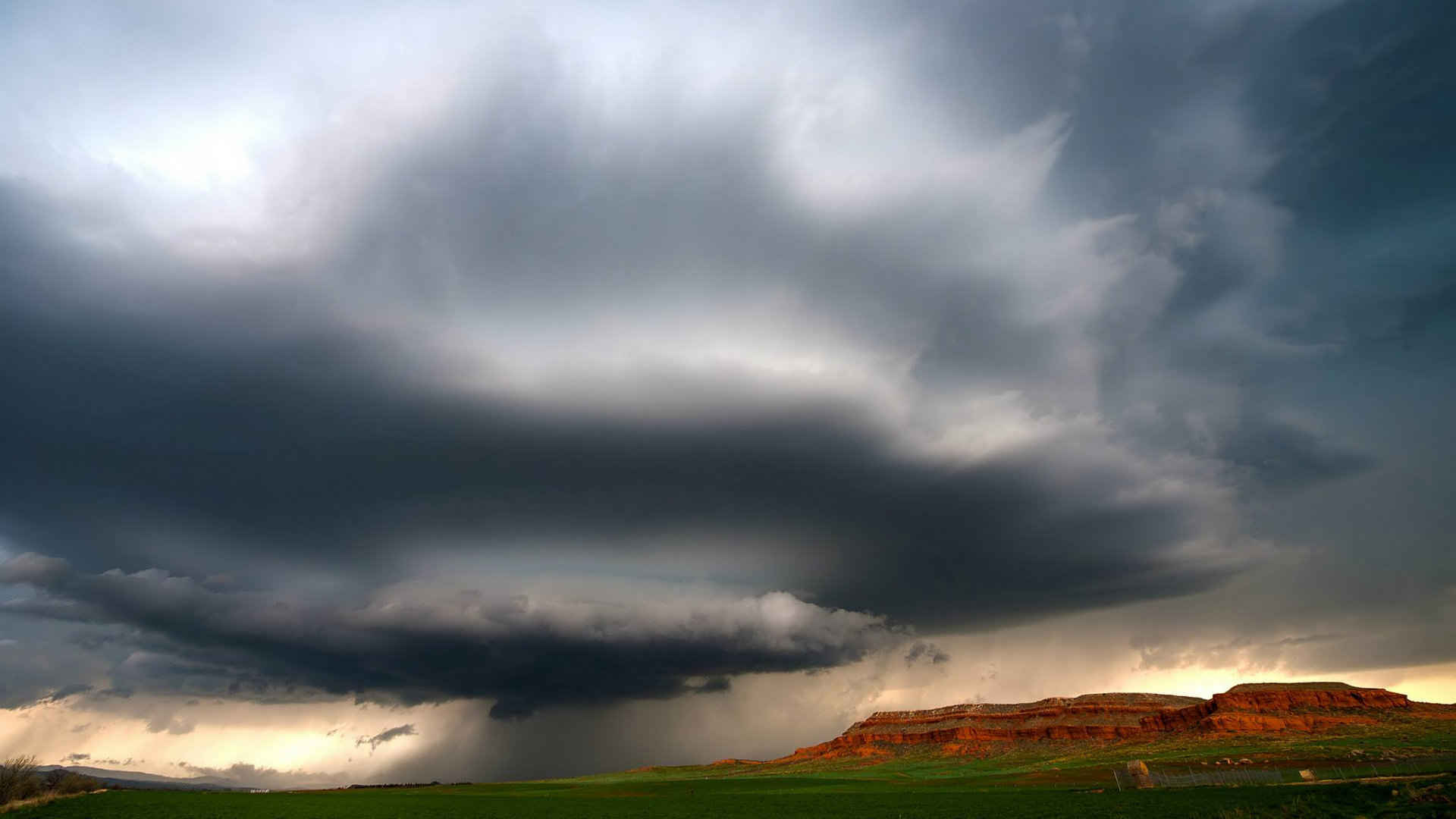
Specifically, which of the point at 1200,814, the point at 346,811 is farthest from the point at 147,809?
the point at 1200,814

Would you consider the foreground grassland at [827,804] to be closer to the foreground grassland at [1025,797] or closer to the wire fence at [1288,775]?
the foreground grassland at [1025,797]

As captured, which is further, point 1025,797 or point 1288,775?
point 1025,797

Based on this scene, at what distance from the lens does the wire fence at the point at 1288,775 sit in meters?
91.8

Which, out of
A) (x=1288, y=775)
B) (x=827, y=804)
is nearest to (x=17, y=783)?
(x=827, y=804)

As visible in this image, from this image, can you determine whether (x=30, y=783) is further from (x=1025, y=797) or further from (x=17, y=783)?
(x=1025, y=797)

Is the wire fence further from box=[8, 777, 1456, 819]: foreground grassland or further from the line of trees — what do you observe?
the line of trees

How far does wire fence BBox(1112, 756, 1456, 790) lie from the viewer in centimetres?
9181

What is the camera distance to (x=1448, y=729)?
17275 centimetres

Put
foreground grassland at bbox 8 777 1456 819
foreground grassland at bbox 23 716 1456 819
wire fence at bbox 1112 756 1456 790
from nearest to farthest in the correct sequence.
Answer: foreground grassland at bbox 8 777 1456 819, foreground grassland at bbox 23 716 1456 819, wire fence at bbox 1112 756 1456 790

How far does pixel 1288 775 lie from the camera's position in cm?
10375

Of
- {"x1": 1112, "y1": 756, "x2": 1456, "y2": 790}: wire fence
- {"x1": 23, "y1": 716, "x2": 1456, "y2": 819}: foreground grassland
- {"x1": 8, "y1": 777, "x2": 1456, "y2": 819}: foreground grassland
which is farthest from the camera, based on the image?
{"x1": 1112, "y1": 756, "x2": 1456, "y2": 790}: wire fence

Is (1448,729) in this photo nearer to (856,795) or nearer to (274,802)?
(856,795)

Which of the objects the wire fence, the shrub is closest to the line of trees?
the shrub

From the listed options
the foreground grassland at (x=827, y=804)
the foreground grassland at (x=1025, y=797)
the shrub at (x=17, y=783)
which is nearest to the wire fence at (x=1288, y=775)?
the foreground grassland at (x=1025, y=797)
